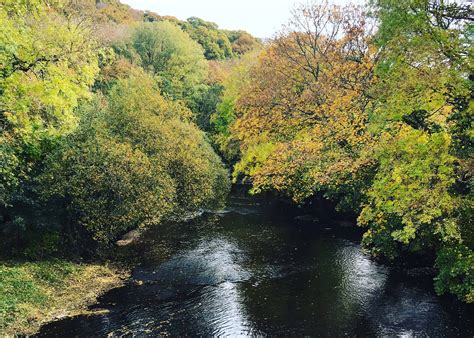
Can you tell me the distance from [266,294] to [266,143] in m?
9.98

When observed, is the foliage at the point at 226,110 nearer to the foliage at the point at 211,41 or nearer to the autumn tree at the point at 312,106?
the autumn tree at the point at 312,106

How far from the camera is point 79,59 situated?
15.0 meters

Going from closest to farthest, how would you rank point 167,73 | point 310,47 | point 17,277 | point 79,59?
point 79,59
point 17,277
point 310,47
point 167,73

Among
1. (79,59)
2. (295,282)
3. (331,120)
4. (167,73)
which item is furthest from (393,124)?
(167,73)

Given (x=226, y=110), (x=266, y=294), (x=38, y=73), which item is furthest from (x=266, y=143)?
(x=226, y=110)

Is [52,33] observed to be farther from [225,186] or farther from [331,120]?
[225,186]

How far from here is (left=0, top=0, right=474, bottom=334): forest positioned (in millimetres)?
14219

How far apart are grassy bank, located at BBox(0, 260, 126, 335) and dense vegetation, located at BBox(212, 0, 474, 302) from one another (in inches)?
413

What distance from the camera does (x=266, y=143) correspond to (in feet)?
84.0

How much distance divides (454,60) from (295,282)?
12779 millimetres

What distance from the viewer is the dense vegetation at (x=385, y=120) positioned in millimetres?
14461

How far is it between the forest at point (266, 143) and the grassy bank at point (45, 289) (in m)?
0.09

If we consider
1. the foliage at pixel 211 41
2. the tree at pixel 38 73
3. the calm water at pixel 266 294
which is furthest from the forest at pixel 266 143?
the foliage at pixel 211 41

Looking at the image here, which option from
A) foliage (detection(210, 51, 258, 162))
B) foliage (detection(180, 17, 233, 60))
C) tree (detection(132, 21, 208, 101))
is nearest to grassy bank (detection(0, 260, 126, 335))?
foliage (detection(210, 51, 258, 162))
